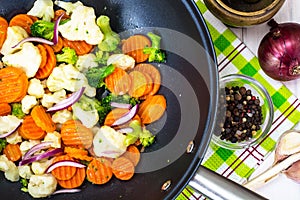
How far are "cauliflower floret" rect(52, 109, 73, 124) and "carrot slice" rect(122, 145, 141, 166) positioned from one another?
238 millimetres

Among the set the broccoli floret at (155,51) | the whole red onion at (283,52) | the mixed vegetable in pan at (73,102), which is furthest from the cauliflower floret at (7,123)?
the whole red onion at (283,52)

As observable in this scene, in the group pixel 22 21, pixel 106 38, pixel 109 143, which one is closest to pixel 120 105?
pixel 109 143

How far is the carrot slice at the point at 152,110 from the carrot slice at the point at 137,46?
0.16 meters

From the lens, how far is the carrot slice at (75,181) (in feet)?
6.04

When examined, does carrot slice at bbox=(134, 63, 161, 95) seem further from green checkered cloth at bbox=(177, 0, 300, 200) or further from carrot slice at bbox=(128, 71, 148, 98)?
green checkered cloth at bbox=(177, 0, 300, 200)

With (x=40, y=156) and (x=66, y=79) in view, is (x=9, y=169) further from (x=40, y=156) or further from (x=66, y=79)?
(x=66, y=79)

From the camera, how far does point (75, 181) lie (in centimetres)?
185

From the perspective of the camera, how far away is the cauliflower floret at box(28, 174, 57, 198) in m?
1.79

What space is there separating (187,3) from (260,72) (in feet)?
1.85

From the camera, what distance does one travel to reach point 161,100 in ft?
6.16

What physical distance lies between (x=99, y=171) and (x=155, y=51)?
469 mm

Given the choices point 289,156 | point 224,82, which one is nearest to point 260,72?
point 224,82

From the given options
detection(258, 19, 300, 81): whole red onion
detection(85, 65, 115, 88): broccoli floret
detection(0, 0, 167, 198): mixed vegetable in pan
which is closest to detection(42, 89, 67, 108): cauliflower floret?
detection(0, 0, 167, 198): mixed vegetable in pan

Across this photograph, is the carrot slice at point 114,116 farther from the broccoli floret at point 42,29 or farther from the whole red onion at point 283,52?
the whole red onion at point 283,52
